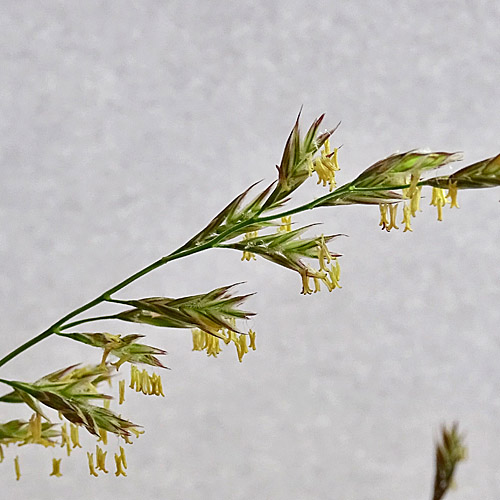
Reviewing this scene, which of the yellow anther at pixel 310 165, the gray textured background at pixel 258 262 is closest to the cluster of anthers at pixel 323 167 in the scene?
the yellow anther at pixel 310 165

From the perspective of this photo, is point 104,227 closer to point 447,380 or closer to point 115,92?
point 115,92

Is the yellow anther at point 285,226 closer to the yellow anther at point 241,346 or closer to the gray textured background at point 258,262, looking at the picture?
the yellow anther at point 241,346

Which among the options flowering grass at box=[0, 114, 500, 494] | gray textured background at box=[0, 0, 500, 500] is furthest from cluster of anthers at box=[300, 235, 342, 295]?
gray textured background at box=[0, 0, 500, 500]

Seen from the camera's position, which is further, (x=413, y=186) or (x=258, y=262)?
(x=258, y=262)

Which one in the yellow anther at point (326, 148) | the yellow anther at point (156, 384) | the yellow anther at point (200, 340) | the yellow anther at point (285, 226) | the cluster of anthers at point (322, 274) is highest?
the yellow anther at point (326, 148)

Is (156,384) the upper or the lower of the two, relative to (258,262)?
lower

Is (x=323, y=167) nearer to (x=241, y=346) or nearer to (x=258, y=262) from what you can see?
(x=241, y=346)

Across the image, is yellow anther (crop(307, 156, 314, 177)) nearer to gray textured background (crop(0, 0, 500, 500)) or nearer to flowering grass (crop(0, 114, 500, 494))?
flowering grass (crop(0, 114, 500, 494))

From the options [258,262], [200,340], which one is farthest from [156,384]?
Result: [258,262]
